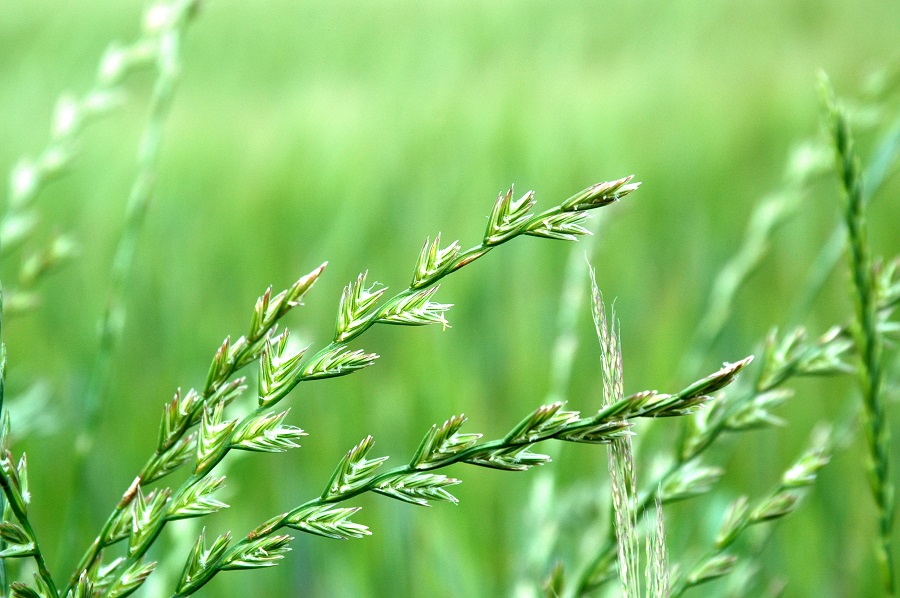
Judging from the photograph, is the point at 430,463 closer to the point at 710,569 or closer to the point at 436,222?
the point at 710,569

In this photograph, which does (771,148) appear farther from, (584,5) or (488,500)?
(488,500)

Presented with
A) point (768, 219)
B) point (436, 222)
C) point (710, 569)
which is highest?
point (436, 222)

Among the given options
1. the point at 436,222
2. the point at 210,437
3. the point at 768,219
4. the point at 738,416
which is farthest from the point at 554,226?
the point at 436,222

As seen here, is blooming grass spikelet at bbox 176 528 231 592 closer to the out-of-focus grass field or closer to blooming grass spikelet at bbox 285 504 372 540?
blooming grass spikelet at bbox 285 504 372 540

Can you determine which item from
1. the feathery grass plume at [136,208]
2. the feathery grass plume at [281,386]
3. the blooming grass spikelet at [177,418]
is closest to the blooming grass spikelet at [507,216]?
the feathery grass plume at [281,386]

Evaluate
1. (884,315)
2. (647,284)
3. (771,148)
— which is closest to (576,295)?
(884,315)

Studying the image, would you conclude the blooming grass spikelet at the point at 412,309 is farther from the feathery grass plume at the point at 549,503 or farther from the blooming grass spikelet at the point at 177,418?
the feathery grass plume at the point at 549,503

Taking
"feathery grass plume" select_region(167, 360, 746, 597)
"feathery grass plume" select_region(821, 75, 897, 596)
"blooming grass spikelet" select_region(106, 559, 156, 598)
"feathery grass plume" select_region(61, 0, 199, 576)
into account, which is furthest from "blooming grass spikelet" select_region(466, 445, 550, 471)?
"feathery grass plume" select_region(61, 0, 199, 576)

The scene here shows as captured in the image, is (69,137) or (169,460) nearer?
(169,460)
